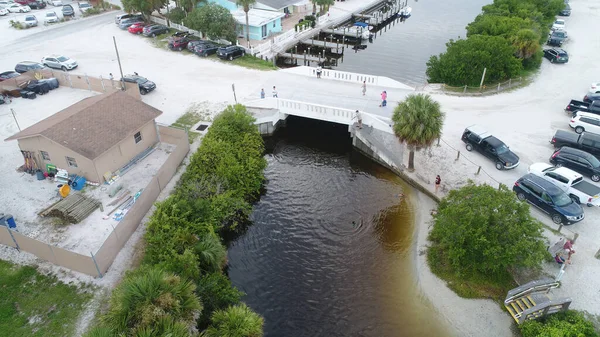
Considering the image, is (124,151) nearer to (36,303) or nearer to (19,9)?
(36,303)

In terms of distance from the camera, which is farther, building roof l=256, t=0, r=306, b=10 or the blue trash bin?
building roof l=256, t=0, r=306, b=10

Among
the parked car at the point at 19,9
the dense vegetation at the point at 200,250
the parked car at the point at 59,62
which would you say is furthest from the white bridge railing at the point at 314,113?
the parked car at the point at 19,9

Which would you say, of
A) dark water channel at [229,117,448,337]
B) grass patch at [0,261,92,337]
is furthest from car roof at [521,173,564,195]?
grass patch at [0,261,92,337]

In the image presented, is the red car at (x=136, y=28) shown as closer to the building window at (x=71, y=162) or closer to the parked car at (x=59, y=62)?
the parked car at (x=59, y=62)

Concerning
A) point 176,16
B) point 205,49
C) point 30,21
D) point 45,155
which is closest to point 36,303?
point 45,155

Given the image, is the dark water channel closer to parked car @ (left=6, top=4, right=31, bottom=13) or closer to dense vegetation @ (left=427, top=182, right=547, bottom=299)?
dense vegetation @ (left=427, top=182, right=547, bottom=299)

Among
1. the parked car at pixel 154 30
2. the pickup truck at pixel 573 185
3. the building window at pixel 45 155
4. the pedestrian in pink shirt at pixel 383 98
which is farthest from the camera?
Result: the parked car at pixel 154 30
